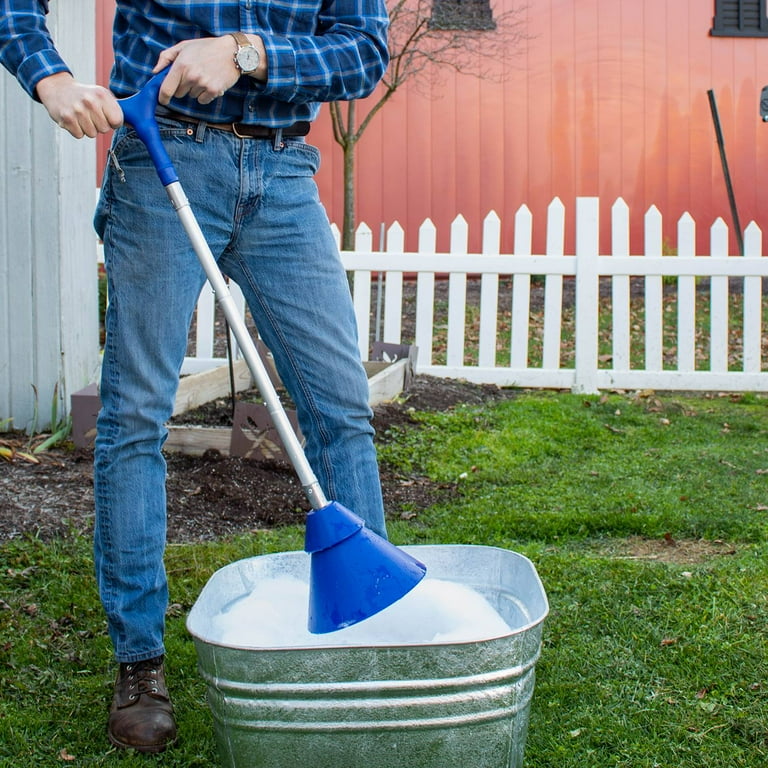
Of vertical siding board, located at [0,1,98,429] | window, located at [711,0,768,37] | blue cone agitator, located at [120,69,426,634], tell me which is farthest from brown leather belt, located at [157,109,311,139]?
window, located at [711,0,768,37]

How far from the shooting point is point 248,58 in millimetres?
1901

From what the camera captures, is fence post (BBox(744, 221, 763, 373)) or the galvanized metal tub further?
fence post (BBox(744, 221, 763, 373))

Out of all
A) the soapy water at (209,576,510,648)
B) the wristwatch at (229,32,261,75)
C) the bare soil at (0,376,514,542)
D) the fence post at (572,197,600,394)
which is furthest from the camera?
the fence post at (572,197,600,394)

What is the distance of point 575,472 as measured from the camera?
434 cm

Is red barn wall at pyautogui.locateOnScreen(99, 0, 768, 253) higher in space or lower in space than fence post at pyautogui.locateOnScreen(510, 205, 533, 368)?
higher

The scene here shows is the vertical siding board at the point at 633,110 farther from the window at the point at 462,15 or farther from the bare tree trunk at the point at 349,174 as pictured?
the bare tree trunk at the point at 349,174

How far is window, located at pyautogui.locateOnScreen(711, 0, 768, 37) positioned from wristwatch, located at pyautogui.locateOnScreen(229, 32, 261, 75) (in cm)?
1054

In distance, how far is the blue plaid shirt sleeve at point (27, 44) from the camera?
194 centimetres

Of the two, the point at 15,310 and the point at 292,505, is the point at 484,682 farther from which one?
the point at 15,310

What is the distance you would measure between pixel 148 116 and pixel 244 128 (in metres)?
0.23

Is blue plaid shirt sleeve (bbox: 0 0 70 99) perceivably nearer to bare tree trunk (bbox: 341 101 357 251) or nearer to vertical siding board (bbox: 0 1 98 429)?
vertical siding board (bbox: 0 1 98 429)

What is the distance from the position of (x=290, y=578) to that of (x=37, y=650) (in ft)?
2.95

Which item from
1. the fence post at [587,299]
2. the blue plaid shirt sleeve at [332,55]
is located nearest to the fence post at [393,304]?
the fence post at [587,299]

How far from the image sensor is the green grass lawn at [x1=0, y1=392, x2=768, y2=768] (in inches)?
83.7
